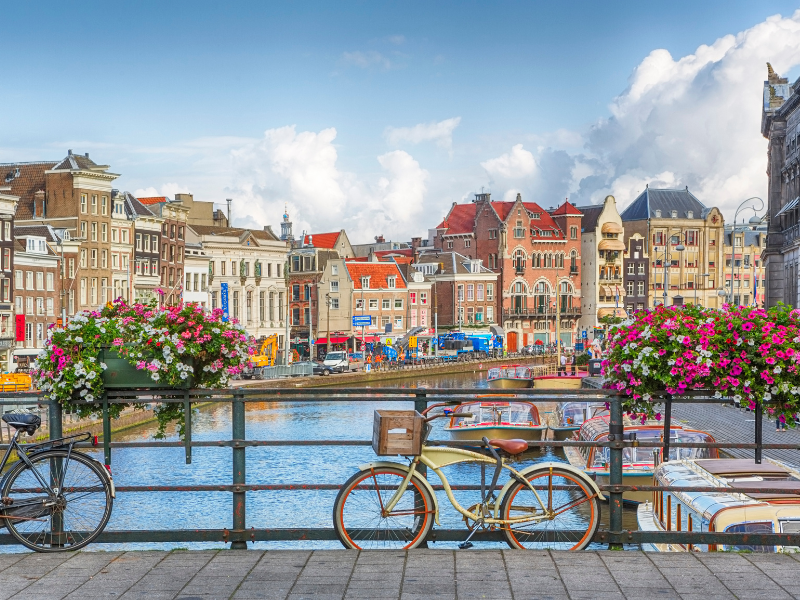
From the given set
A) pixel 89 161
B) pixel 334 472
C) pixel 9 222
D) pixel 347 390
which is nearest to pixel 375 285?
pixel 89 161

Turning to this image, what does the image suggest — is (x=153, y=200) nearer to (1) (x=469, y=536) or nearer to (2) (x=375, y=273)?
(2) (x=375, y=273)

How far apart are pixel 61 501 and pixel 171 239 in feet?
262

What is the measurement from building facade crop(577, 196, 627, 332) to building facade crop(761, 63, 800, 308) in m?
49.4

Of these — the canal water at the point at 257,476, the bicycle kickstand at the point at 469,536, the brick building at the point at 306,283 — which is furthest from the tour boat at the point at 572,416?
the brick building at the point at 306,283

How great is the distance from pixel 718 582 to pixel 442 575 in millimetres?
1720

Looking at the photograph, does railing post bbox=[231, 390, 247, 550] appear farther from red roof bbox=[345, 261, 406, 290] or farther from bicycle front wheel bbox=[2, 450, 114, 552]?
red roof bbox=[345, 261, 406, 290]

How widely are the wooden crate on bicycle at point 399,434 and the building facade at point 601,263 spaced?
11735cm

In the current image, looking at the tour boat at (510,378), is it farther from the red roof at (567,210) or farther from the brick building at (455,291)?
the red roof at (567,210)

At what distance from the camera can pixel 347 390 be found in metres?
8.51

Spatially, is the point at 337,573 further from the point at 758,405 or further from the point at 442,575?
the point at 758,405

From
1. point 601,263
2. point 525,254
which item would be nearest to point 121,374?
point 525,254

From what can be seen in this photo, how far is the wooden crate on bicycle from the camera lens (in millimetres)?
8078

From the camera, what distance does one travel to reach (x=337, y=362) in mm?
79625

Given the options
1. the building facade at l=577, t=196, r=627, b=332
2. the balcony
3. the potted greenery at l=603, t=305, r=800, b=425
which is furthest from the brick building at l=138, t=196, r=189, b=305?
the potted greenery at l=603, t=305, r=800, b=425
